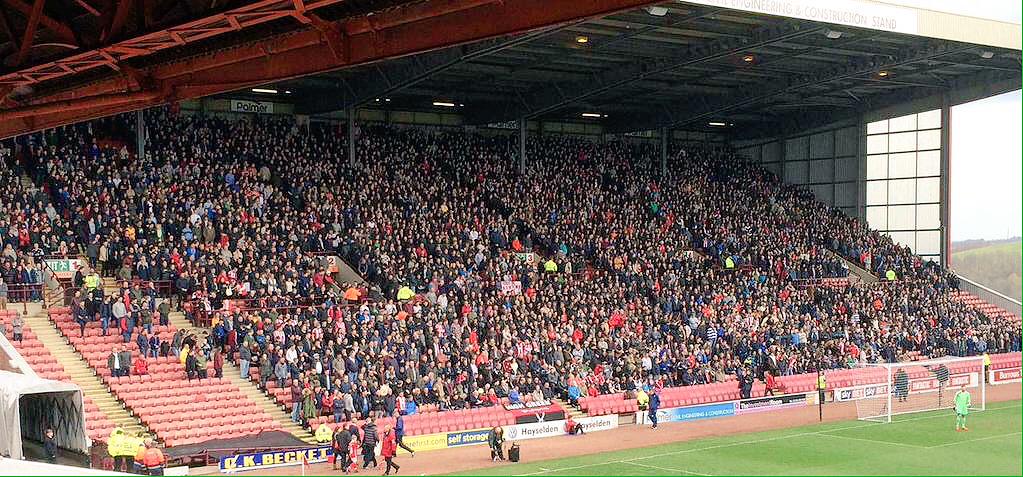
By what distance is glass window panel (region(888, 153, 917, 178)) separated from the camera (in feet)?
213

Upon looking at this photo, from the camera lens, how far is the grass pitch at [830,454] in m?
31.4

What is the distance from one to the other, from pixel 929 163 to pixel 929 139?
1.29 meters

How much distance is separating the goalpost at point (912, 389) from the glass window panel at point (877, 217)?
18.1 m

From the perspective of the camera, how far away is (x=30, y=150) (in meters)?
42.2

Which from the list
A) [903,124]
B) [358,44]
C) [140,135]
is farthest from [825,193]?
[358,44]

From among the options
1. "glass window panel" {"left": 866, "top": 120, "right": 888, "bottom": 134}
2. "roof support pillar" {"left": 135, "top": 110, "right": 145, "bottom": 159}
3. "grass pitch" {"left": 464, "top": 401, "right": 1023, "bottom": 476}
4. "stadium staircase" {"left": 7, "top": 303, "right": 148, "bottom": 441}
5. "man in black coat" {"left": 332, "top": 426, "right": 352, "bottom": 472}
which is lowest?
"grass pitch" {"left": 464, "top": 401, "right": 1023, "bottom": 476}

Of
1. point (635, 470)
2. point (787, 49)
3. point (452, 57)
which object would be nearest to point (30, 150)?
point (452, 57)

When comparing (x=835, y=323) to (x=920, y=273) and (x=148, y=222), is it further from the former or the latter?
(x=148, y=222)

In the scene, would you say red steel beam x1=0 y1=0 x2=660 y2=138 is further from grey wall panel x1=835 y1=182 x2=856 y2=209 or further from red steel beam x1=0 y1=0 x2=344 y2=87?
grey wall panel x1=835 y1=182 x2=856 y2=209

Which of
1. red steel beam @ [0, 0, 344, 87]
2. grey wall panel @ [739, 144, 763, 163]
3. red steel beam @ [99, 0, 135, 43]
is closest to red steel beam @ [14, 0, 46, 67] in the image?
red steel beam @ [0, 0, 344, 87]

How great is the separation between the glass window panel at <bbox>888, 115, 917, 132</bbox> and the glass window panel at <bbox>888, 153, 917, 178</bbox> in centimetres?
139

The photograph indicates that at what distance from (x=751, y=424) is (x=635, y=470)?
1051 cm

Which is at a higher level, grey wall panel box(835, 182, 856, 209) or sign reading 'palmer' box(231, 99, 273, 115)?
sign reading 'palmer' box(231, 99, 273, 115)

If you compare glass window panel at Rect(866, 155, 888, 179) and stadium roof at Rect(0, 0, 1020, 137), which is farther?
glass window panel at Rect(866, 155, 888, 179)
